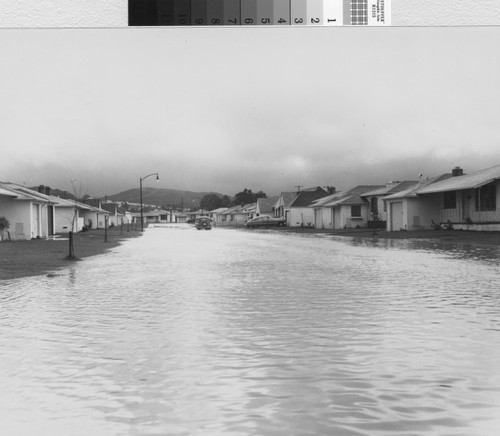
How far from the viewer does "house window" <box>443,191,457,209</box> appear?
64.6 ft

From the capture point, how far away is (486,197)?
60.5ft

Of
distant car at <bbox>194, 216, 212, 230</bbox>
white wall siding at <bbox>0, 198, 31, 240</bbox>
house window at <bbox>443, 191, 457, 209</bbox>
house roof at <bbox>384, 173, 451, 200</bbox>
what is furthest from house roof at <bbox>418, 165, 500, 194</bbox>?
white wall siding at <bbox>0, 198, 31, 240</bbox>

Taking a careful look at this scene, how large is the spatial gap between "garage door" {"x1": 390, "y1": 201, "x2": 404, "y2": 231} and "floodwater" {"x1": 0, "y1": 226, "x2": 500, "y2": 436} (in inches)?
652

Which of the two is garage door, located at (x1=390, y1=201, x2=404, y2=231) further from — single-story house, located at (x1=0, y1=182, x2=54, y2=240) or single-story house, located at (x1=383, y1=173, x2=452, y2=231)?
single-story house, located at (x1=0, y1=182, x2=54, y2=240)

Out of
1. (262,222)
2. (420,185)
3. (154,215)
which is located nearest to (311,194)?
(420,185)

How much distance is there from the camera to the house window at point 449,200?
1969 centimetres

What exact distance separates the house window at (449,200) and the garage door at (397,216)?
2297mm

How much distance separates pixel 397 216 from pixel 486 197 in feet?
19.5

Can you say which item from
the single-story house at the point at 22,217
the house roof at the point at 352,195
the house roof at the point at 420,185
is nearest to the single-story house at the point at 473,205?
the house roof at the point at 420,185

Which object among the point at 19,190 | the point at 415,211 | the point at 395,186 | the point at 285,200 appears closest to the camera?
the point at 19,190

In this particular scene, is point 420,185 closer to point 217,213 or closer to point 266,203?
point 266,203

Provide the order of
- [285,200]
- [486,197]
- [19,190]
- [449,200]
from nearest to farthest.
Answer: [19,190] < [285,200] < [486,197] < [449,200]

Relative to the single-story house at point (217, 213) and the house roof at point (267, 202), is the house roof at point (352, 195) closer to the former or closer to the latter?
the house roof at point (267, 202)

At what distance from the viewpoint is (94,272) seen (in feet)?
29.2
